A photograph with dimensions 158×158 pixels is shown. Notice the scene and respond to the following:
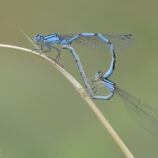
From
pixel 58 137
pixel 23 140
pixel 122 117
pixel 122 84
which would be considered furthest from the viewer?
pixel 122 84

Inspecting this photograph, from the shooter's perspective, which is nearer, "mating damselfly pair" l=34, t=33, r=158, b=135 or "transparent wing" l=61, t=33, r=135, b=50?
"mating damselfly pair" l=34, t=33, r=158, b=135

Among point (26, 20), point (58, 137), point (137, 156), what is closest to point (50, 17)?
point (26, 20)

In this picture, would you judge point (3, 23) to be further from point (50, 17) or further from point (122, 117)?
point (122, 117)

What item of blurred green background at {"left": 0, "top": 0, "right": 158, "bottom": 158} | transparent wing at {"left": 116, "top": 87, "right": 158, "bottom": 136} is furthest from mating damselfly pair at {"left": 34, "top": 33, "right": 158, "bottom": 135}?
blurred green background at {"left": 0, "top": 0, "right": 158, "bottom": 158}

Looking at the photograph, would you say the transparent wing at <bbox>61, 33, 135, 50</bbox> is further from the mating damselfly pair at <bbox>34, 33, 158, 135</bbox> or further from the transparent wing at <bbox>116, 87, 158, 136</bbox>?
the transparent wing at <bbox>116, 87, 158, 136</bbox>

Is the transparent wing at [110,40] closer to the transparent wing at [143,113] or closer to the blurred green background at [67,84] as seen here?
the transparent wing at [143,113]

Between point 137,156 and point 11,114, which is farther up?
point 11,114

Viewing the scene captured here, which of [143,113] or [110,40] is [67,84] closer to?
[110,40]
